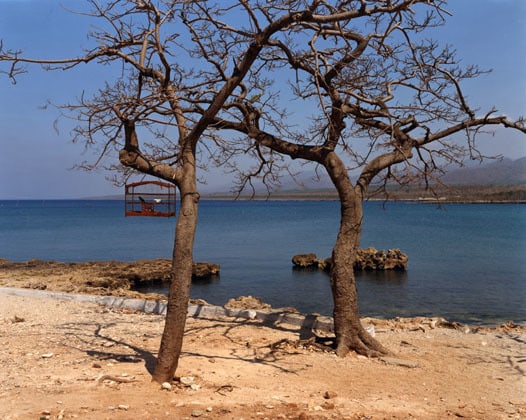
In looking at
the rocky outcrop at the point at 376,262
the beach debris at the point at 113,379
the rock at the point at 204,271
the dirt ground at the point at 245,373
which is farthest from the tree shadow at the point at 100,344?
the rocky outcrop at the point at 376,262

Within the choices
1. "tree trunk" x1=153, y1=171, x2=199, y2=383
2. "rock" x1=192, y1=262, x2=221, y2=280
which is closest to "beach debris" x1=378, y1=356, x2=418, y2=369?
"tree trunk" x1=153, y1=171, x2=199, y2=383

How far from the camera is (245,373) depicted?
21.2ft

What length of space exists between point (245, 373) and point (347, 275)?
2158 millimetres

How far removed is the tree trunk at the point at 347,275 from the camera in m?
7.58

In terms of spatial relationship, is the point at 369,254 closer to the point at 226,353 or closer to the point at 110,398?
the point at 226,353

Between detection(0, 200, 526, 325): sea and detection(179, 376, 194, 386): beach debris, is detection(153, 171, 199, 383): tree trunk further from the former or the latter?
detection(0, 200, 526, 325): sea

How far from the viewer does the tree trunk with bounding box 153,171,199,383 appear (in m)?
6.02

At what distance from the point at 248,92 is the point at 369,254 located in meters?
17.8

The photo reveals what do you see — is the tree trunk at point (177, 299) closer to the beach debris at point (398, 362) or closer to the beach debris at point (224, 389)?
the beach debris at point (224, 389)

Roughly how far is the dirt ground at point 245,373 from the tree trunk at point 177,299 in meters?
0.21

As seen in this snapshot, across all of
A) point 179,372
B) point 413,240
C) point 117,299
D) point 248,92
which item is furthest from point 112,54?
point 413,240

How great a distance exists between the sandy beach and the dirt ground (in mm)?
13

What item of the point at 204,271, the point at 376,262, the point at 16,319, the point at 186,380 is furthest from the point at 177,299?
the point at 376,262

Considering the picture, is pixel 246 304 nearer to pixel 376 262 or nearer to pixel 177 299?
pixel 177 299
